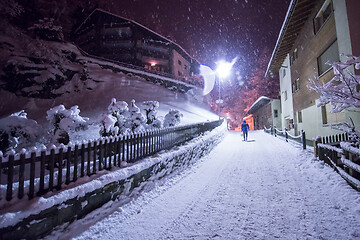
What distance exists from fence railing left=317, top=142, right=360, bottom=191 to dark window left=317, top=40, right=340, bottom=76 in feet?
19.7

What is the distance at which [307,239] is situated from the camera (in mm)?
2551

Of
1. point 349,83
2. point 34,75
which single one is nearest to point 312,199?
point 349,83

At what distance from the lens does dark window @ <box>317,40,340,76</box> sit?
895 centimetres

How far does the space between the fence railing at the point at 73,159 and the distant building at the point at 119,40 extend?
30.5 meters

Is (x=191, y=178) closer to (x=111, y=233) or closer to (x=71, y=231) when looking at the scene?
(x=111, y=233)

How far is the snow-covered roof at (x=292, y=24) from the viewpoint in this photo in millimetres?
11062

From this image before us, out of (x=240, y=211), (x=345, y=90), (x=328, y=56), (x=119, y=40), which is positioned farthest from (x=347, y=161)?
(x=119, y=40)

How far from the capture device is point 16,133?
21.4ft

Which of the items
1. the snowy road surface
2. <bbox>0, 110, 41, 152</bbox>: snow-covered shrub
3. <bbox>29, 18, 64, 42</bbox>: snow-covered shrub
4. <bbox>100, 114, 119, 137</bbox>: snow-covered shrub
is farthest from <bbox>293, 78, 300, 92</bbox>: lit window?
<bbox>29, 18, 64, 42</bbox>: snow-covered shrub

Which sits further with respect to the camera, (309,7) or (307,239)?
(309,7)

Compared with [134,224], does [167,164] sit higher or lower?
higher

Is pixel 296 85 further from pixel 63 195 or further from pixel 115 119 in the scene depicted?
pixel 63 195

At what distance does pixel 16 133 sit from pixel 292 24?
1750 cm

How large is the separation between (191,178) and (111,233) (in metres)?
3.14
